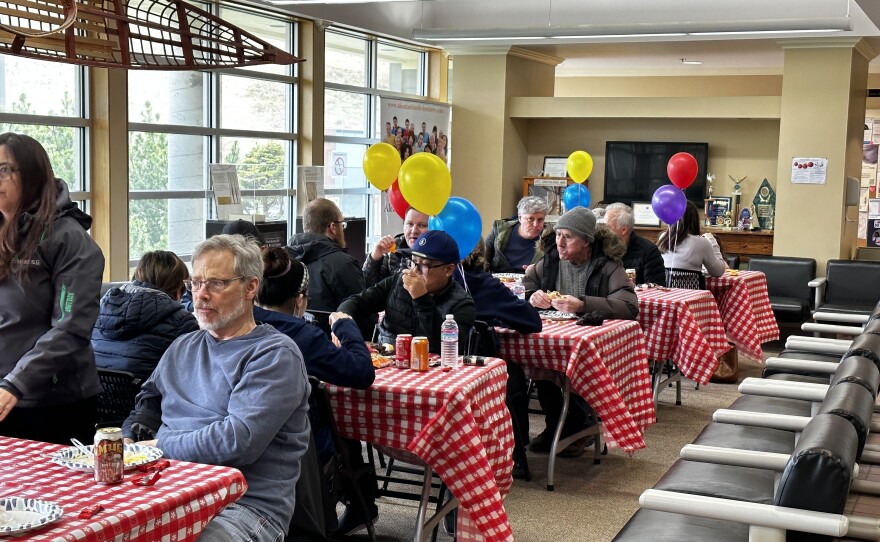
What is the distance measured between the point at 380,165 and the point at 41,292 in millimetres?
3895

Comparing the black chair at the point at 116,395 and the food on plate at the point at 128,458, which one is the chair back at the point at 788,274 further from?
the food on plate at the point at 128,458

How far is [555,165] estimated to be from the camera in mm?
12750

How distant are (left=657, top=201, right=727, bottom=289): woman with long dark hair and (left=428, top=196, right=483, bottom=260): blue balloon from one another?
240 centimetres

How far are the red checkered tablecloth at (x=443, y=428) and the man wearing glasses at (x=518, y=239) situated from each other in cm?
382

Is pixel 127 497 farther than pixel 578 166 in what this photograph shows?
No

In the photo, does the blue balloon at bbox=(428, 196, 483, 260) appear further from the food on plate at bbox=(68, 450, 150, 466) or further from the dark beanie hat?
the food on plate at bbox=(68, 450, 150, 466)

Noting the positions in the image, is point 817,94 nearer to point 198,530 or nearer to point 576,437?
point 576,437

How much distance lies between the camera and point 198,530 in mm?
2307

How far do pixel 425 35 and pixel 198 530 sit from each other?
8639 millimetres

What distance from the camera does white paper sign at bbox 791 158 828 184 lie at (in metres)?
10.5

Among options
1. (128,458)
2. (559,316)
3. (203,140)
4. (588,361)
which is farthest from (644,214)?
(128,458)

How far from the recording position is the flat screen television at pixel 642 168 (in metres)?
12.1

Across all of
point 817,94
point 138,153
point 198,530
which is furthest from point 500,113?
point 198,530

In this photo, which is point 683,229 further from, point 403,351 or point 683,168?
point 403,351
